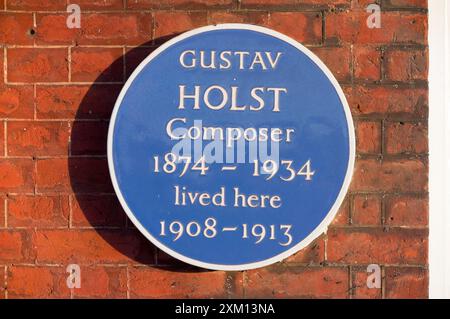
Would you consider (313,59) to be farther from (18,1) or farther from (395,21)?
(18,1)

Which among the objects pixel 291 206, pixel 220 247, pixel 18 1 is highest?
pixel 18 1

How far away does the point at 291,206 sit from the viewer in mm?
1643

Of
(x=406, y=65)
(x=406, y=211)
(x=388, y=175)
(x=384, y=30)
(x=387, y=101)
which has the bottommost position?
(x=406, y=211)

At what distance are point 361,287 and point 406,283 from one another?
13cm

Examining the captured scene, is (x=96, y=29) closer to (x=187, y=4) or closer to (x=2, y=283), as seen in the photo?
(x=187, y=4)

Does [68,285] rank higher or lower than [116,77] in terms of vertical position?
lower

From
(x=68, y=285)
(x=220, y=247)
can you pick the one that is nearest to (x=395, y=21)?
(x=220, y=247)

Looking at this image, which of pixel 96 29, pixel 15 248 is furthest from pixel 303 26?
pixel 15 248

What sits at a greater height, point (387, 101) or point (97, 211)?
point (387, 101)

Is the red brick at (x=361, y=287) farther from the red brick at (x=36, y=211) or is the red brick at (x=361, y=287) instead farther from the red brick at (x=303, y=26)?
the red brick at (x=36, y=211)

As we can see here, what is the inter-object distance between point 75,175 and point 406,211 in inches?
37.8

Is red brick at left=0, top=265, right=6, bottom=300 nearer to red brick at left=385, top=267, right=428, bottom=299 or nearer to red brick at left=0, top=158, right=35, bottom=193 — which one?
red brick at left=0, top=158, right=35, bottom=193

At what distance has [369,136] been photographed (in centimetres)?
170
